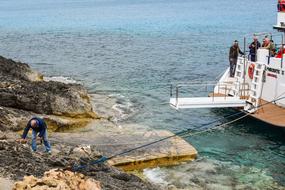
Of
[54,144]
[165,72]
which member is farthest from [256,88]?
[165,72]

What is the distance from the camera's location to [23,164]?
12516 mm

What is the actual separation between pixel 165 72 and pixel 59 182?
28.5 metres

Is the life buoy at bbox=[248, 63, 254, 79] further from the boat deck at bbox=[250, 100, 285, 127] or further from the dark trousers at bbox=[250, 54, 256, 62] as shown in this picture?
the boat deck at bbox=[250, 100, 285, 127]

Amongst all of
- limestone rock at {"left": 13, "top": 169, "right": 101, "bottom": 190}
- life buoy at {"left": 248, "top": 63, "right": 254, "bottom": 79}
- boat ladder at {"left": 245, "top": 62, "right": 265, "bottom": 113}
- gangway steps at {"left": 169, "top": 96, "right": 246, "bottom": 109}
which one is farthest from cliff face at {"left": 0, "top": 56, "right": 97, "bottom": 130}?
life buoy at {"left": 248, "top": 63, "right": 254, "bottom": 79}

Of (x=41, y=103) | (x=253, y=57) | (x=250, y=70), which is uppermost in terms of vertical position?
(x=253, y=57)

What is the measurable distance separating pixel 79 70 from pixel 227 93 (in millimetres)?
19458

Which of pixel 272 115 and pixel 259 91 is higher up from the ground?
pixel 259 91

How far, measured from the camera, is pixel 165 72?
38.9 metres

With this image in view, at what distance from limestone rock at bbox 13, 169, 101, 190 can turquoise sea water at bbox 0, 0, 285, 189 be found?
5.31 meters

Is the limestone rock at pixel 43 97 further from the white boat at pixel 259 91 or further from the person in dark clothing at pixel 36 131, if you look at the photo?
the person in dark clothing at pixel 36 131

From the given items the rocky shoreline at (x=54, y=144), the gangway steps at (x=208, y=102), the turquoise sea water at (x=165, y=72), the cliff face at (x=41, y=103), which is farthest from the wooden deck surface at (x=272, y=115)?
the cliff face at (x=41, y=103)

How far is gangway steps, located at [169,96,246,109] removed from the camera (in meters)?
22.6

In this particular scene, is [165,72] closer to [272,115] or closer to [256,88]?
[256,88]

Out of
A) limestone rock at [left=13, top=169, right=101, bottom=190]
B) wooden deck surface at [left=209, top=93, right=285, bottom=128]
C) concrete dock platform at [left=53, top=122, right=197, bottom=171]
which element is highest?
limestone rock at [left=13, top=169, right=101, bottom=190]
